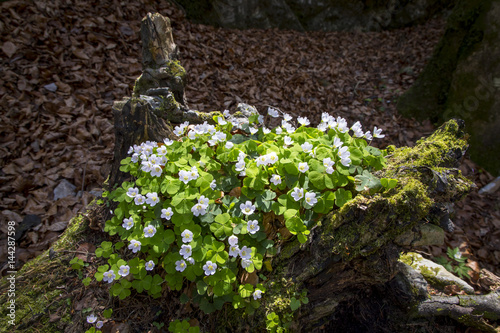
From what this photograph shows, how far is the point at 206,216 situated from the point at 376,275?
1.24m

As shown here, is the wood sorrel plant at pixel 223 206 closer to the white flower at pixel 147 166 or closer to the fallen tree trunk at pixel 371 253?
the white flower at pixel 147 166

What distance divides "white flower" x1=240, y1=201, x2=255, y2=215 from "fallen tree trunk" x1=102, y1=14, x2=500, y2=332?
0.38 meters

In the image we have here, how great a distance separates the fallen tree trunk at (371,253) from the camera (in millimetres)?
1794

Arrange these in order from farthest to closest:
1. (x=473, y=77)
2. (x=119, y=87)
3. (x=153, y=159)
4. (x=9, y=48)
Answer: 1. (x=119, y=87)
2. (x=473, y=77)
3. (x=9, y=48)
4. (x=153, y=159)

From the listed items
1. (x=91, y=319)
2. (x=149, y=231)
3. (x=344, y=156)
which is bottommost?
(x=91, y=319)

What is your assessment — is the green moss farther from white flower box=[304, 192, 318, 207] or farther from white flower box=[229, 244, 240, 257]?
white flower box=[304, 192, 318, 207]

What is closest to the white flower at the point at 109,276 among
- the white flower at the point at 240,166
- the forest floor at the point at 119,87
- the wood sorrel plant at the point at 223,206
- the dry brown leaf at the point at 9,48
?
the wood sorrel plant at the point at 223,206

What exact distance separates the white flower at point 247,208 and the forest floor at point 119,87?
2452 mm

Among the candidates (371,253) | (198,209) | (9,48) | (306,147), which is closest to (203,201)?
(198,209)

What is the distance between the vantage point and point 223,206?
6.41ft

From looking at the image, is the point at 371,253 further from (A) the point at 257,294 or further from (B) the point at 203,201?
(B) the point at 203,201

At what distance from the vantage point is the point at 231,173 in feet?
6.90

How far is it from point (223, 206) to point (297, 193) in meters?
0.53

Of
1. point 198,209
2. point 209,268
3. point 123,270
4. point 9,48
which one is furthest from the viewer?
point 9,48
